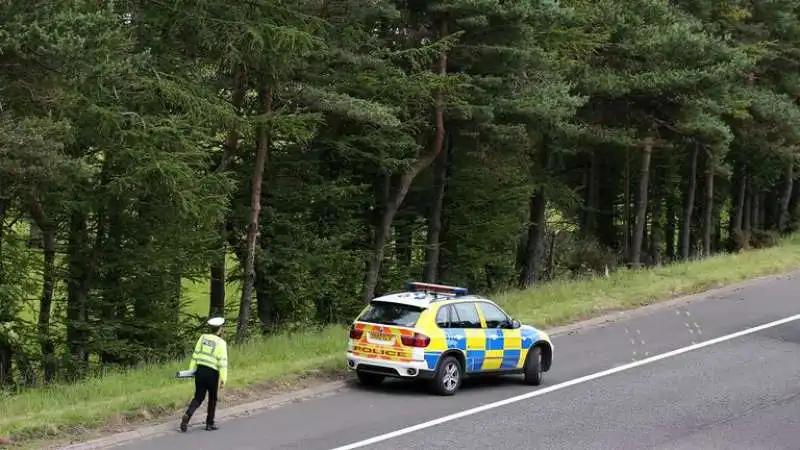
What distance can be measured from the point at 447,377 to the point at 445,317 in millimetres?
923

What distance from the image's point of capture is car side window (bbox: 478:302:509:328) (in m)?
16.1

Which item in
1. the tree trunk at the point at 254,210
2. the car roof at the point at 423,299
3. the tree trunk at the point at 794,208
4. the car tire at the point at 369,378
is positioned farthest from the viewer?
the tree trunk at the point at 794,208

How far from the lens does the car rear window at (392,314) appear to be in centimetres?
1503

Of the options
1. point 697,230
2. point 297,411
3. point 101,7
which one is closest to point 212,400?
point 297,411

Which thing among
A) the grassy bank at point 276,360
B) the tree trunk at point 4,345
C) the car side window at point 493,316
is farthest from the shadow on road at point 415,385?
the tree trunk at point 4,345

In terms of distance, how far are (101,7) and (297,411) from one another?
9609mm

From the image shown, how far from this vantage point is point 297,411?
1362 centimetres

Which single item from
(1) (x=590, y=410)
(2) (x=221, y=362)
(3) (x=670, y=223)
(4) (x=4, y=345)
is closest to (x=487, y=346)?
(1) (x=590, y=410)

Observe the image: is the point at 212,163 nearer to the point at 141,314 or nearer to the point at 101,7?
the point at 141,314

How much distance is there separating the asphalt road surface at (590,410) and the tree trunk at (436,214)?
1086cm

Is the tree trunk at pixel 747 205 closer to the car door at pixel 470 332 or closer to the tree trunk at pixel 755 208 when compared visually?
the tree trunk at pixel 755 208

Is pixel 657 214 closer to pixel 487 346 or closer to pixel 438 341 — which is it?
pixel 487 346

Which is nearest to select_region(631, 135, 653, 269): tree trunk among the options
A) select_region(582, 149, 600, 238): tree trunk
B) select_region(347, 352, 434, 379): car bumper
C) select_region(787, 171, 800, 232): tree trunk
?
select_region(582, 149, 600, 238): tree trunk

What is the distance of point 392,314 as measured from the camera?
50.0 feet
